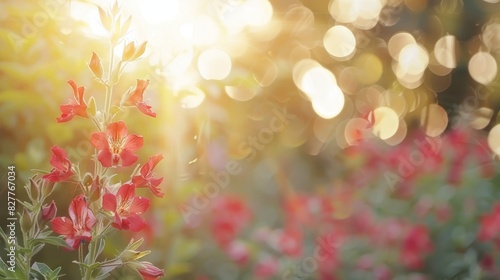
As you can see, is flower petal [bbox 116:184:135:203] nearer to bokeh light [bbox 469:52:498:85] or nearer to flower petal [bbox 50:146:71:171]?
flower petal [bbox 50:146:71:171]

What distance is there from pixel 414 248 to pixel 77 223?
1.53 m

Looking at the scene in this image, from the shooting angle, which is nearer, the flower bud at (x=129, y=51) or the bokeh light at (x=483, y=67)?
the flower bud at (x=129, y=51)

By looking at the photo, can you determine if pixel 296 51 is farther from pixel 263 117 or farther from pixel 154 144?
pixel 154 144

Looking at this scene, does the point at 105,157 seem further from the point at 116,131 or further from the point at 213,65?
the point at 213,65

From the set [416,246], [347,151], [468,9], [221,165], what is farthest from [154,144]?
[468,9]

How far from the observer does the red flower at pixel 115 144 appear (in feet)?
3.66

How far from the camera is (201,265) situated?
92.1 inches

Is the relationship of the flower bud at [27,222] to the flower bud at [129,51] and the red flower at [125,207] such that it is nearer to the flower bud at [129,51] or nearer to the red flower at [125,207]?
the red flower at [125,207]

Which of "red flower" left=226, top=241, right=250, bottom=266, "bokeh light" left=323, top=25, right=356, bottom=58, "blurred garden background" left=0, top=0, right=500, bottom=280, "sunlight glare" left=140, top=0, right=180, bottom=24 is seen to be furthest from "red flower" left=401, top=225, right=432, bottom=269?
"bokeh light" left=323, top=25, right=356, bottom=58

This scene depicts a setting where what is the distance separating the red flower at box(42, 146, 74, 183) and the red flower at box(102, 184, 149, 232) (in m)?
0.06

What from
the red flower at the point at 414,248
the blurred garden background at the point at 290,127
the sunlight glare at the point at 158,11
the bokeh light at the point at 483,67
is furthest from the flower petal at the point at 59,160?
the bokeh light at the point at 483,67

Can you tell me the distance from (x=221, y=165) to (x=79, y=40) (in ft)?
2.34

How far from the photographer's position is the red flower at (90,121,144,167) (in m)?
1.12

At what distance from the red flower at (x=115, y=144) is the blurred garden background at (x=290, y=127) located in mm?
205
